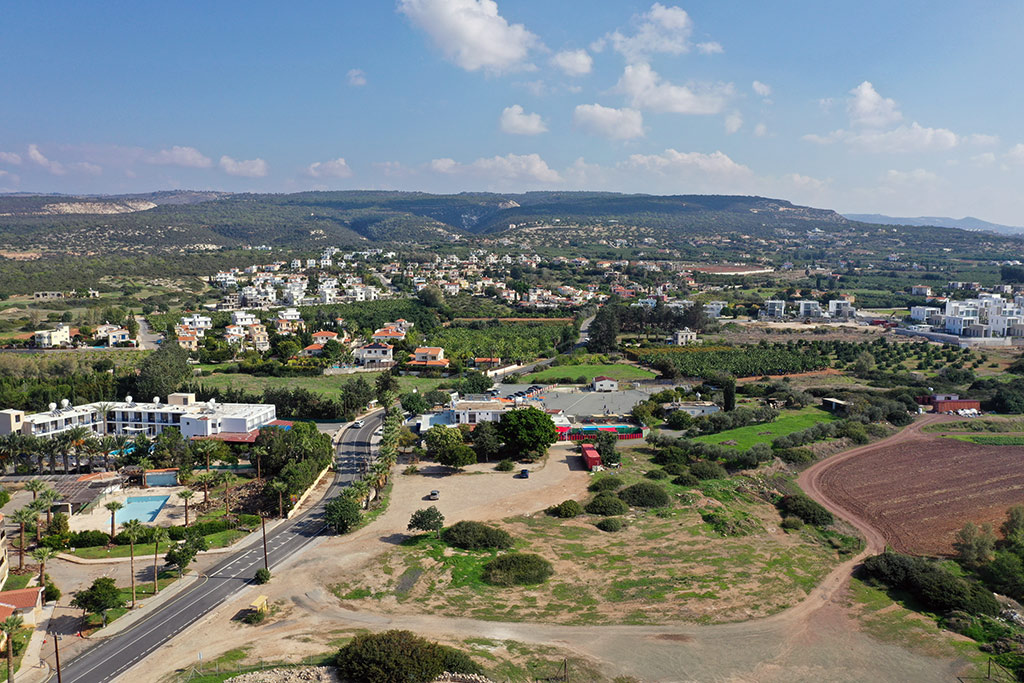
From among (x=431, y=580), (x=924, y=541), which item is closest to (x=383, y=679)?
(x=431, y=580)

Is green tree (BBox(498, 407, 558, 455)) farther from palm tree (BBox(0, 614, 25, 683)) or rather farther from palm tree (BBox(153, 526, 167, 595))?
palm tree (BBox(0, 614, 25, 683))

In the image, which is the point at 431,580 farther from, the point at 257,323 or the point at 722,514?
the point at 257,323

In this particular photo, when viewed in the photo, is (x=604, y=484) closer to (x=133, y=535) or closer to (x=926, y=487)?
(x=926, y=487)

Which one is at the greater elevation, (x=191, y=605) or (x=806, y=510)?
(x=806, y=510)

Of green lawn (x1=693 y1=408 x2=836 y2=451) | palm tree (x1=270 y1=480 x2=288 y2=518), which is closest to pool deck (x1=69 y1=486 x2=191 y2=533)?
palm tree (x1=270 y1=480 x2=288 y2=518)

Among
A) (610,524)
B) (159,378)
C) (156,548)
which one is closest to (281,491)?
(156,548)

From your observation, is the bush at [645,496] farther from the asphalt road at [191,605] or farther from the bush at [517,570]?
the asphalt road at [191,605]
